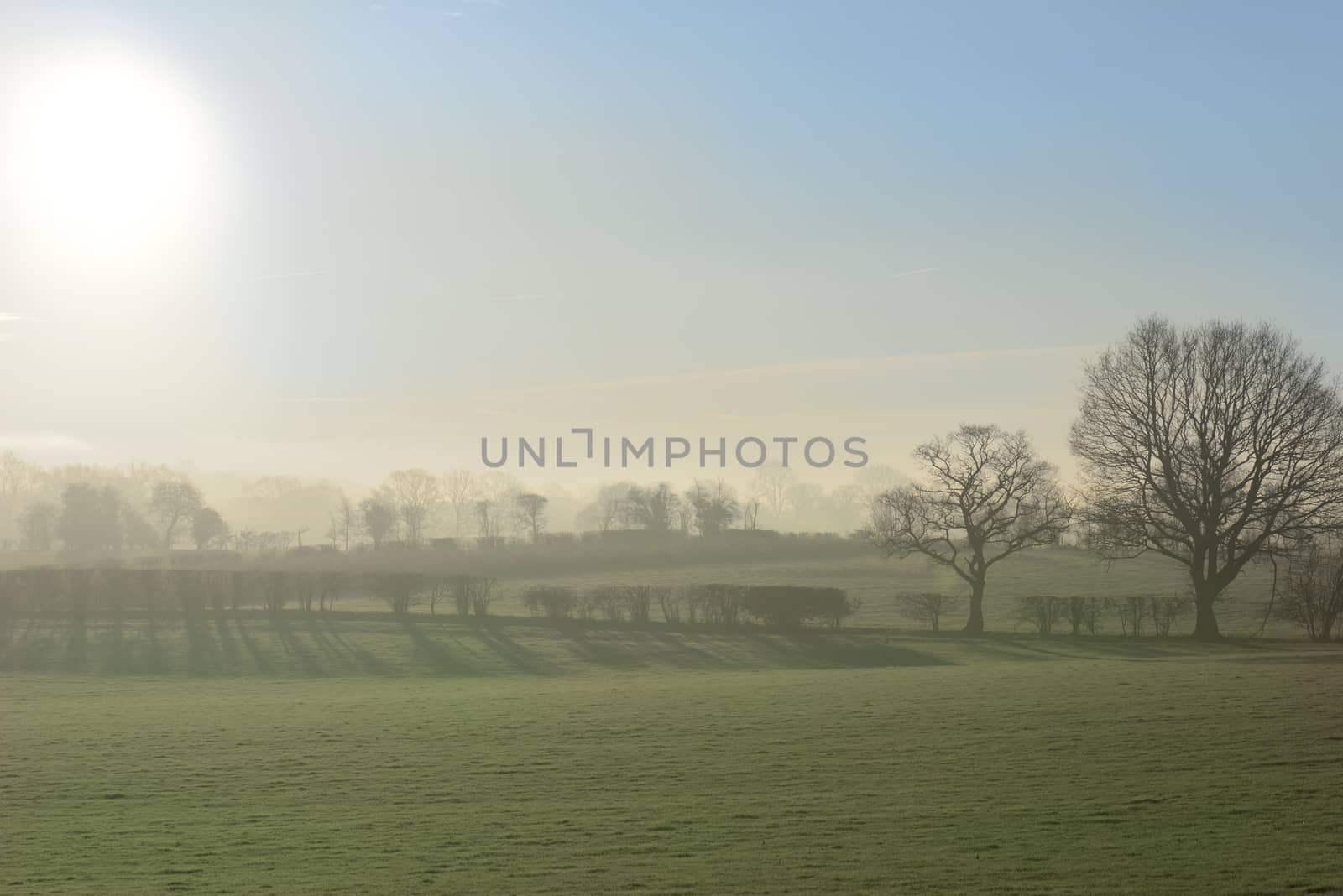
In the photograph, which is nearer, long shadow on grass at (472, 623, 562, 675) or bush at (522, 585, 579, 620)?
long shadow on grass at (472, 623, 562, 675)

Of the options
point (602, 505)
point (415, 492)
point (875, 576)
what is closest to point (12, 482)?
point (415, 492)

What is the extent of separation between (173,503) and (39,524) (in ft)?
61.7

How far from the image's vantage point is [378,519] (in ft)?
356

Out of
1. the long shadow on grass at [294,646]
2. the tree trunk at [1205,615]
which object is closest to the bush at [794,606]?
the tree trunk at [1205,615]

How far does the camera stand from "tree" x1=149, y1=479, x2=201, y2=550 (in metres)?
116

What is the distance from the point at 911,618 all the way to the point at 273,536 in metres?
73.9

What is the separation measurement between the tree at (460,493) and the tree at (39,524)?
45.1 meters

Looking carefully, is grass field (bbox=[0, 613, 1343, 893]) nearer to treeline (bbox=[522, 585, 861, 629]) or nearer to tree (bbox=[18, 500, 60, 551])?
treeline (bbox=[522, 585, 861, 629])

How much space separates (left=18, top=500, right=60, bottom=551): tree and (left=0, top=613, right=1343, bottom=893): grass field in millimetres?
104335

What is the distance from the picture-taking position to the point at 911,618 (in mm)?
47969

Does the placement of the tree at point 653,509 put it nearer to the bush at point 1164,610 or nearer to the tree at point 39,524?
the bush at point 1164,610

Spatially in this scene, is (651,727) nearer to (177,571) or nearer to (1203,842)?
(1203,842)

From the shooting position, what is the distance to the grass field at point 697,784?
1226cm

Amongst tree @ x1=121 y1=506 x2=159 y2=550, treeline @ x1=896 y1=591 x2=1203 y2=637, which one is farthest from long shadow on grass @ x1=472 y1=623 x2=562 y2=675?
tree @ x1=121 y1=506 x2=159 y2=550
